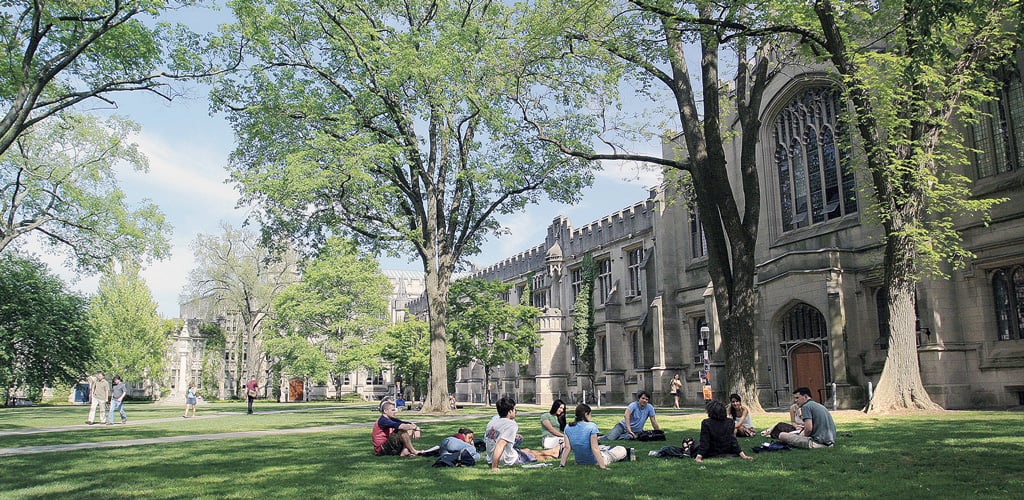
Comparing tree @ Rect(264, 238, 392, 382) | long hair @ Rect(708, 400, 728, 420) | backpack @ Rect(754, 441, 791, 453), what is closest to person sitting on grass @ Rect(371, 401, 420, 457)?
long hair @ Rect(708, 400, 728, 420)

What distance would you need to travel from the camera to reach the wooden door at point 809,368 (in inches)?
1019

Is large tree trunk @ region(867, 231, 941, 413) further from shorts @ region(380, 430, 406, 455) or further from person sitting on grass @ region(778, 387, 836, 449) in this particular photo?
shorts @ region(380, 430, 406, 455)

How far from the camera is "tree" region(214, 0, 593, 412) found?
23703 millimetres

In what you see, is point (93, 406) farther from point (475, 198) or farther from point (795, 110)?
point (795, 110)

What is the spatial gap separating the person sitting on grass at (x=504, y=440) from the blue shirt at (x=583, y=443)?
2.41 ft

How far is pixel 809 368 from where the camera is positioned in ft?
86.5

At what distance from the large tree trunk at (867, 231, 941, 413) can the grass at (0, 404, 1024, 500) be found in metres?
4.74

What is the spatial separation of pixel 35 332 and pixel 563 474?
4099cm

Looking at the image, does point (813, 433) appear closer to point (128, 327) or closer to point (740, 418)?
point (740, 418)

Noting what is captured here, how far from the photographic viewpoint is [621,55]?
1842 cm

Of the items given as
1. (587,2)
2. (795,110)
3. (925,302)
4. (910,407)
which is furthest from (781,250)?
(587,2)

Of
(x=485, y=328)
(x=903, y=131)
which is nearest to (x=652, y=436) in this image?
(x=903, y=131)

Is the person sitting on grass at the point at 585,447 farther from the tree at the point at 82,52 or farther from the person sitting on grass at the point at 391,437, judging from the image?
the tree at the point at 82,52

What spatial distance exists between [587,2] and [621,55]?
1.70 m
